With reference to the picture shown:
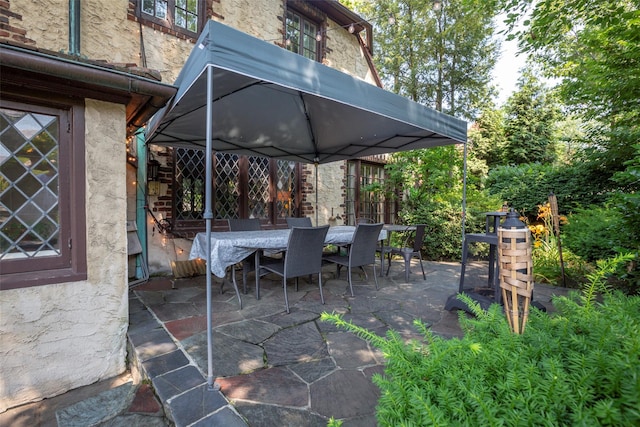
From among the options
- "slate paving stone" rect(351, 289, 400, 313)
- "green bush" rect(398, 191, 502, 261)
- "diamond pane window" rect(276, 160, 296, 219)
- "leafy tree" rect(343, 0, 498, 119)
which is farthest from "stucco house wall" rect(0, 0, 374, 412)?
"leafy tree" rect(343, 0, 498, 119)

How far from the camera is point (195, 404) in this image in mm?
1414

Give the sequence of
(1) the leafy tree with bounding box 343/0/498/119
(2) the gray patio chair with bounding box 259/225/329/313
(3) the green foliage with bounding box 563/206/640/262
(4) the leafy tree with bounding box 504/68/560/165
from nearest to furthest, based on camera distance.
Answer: (3) the green foliage with bounding box 563/206/640/262 < (2) the gray patio chair with bounding box 259/225/329/313 < (1) the leafy tree with bounding box 343/0/498/119 < (4) the leafy tree with bounding box 504/68/560/165

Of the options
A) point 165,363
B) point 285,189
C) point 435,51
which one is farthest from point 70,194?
point 435,51

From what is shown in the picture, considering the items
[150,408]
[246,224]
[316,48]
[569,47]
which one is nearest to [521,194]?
[569,47]

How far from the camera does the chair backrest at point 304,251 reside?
2.77 metres

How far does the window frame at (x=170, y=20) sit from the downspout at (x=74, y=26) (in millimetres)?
777

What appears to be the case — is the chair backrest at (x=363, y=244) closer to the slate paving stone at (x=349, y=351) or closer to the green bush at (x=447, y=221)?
the slate paving stone at (x=349, y=351)

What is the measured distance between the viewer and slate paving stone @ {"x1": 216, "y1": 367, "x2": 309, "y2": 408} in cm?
150

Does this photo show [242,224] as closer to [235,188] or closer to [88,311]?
[235,188]

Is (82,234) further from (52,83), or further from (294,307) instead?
(294,307)

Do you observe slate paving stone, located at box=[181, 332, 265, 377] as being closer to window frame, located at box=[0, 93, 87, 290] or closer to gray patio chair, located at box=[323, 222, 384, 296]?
window frame, located at box=[0, 93, 87, 290]

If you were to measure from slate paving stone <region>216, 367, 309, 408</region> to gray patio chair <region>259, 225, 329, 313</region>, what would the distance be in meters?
0.98

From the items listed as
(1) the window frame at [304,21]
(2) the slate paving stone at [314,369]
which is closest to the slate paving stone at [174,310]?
(2) the slate paving stone at [314,369]

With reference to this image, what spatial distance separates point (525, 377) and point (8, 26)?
513cm
